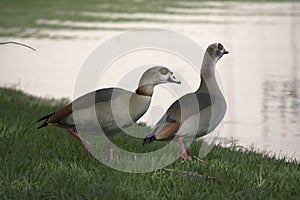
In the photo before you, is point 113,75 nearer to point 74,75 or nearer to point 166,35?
point 74,75

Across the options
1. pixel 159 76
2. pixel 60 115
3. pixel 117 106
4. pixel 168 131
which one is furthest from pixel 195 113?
pixel 60 115

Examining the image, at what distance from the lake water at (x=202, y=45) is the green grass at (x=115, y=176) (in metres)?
1.46

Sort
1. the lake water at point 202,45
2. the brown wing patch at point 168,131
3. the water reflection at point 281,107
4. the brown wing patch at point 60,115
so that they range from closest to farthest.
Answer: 1. the brown wing patch at point 168,131
2. the brown wing patch at point 60,115
3. the water reflection at point 281,107
4. the lake water at point 202,45

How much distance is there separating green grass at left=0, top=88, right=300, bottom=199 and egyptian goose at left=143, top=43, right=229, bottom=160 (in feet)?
0.98

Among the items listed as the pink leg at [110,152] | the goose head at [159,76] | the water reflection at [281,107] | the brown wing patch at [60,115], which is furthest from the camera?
the water reflection at [281,107]

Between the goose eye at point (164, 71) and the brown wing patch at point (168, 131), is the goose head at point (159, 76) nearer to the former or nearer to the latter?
the goose eye at point (164, 71)

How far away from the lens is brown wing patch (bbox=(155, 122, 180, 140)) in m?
6.72

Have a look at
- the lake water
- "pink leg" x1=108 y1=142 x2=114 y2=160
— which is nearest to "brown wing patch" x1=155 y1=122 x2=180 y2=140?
"pink leg" x1=108 y1=142 x2=114 y2=160

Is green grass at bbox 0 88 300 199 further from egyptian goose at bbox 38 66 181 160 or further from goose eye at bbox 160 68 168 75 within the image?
goose eye at bbox 160 68 168 75

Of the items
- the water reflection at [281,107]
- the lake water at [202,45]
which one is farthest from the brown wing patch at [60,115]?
the water reflection at [281,107]

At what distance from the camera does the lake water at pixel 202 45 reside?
39.1 feet

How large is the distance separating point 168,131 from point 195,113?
0.34 m

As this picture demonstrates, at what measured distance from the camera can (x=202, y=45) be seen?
1894 cm

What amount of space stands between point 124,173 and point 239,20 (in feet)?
65.7
